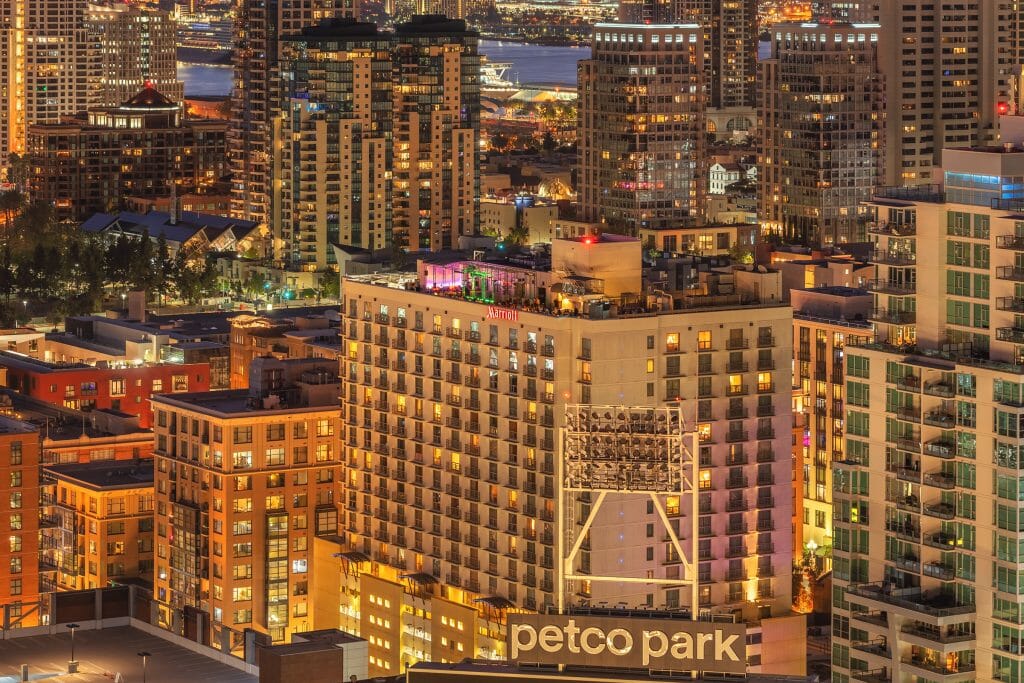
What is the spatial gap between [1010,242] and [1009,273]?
120cm

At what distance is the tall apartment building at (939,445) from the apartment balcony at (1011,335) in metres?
0.08

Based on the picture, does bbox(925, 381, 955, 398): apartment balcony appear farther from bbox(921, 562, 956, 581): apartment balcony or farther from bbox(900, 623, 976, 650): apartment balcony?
bbox(900, 623, 976, 650): apartment balcony

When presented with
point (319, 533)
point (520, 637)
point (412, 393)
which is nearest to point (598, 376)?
point (412, 393)

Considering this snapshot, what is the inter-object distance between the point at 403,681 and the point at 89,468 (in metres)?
73.7

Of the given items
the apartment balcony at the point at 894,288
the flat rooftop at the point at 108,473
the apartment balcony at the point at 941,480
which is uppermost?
the apartment balcony at the point at 894,288

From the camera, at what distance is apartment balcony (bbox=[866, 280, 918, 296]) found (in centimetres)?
11762

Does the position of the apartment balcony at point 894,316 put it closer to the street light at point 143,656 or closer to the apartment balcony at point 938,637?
the apartment balcony at point 938,637

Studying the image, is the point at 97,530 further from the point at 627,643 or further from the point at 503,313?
the point at 627,643

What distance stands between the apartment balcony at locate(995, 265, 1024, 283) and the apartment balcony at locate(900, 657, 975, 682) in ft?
48.4

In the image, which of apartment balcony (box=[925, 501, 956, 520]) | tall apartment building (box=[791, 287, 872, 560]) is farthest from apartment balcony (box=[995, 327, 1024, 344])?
tall apartment building (box=[791, 287, 872, 560])

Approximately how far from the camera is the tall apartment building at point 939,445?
112375 mm

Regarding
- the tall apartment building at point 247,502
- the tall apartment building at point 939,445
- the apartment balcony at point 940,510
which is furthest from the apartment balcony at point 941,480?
the tall apartment building at point 247,502

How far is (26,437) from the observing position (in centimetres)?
14688

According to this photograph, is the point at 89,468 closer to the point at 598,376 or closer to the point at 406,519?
the point at 406,519
